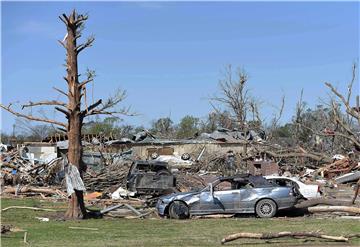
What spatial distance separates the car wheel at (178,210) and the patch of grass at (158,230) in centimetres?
66

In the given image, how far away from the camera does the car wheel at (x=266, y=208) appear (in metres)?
18.9

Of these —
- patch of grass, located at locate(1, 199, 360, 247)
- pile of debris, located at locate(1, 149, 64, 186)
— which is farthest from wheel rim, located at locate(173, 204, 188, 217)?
pile of debris, located at locate(1, 149, 64, 186)

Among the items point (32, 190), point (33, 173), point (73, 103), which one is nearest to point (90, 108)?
point (73, 103)

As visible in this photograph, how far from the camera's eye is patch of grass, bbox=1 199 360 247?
12758mm

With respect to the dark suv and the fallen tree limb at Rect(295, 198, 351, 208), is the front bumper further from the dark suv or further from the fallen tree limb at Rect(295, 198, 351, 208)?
the dark suv

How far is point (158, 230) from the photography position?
15.6 metres

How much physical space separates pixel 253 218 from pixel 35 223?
23.2ft

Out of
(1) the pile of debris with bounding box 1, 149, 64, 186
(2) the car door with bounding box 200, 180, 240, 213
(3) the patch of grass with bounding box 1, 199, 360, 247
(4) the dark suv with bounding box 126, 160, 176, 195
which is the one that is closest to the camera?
(3) the patch of grass with bounding box 1, 199, 360, 247

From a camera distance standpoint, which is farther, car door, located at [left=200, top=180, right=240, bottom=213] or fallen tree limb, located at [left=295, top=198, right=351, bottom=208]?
fallen tree limb, located at [left=295, top=198, right=351, bottom=208]

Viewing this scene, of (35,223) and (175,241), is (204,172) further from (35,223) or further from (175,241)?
(175,241)

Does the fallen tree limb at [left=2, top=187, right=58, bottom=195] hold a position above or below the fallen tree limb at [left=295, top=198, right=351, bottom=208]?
above

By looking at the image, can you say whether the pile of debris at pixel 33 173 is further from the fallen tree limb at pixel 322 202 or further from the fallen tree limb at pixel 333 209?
the fallen tree limb at pixel 333 209

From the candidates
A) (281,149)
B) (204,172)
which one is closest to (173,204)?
(204,172)

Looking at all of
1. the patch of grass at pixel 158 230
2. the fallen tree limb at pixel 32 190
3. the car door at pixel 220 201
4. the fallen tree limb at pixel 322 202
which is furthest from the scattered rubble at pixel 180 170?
the patch of grass at pixel 158 230
